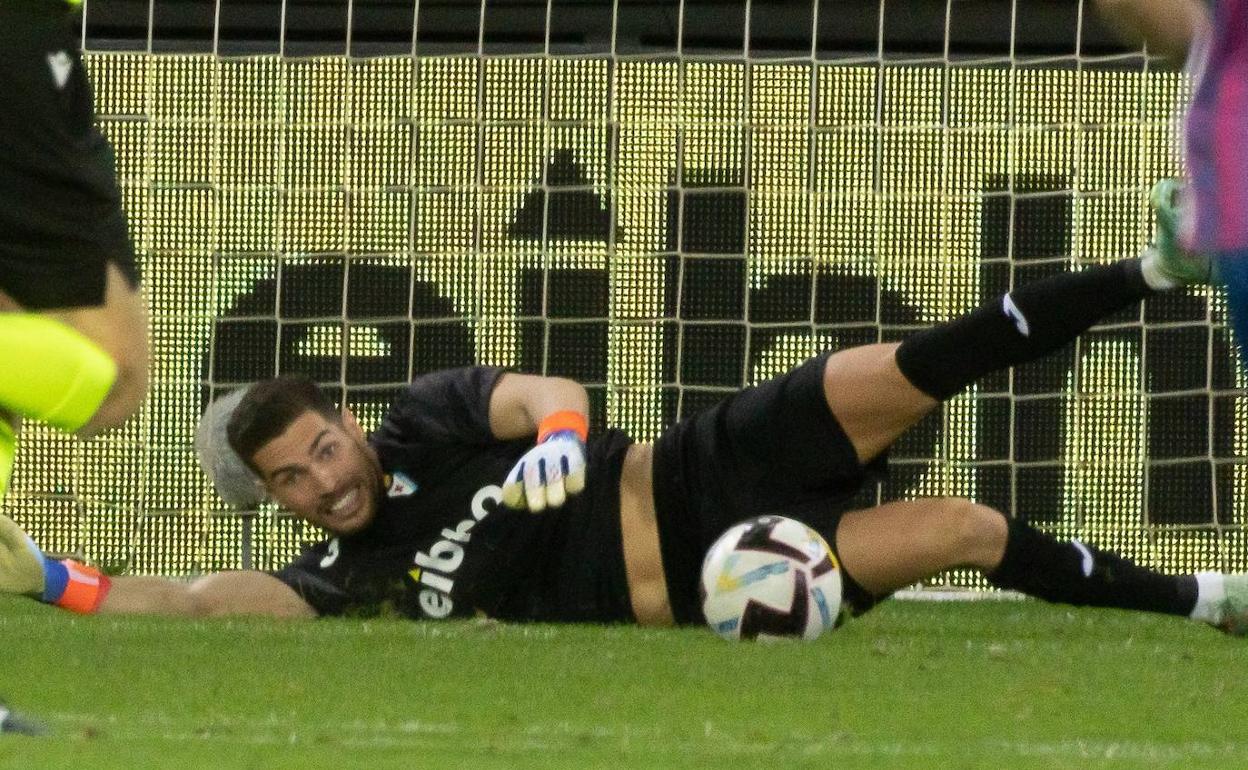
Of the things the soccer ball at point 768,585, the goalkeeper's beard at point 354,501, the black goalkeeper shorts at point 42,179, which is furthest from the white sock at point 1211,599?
the black goalkeeper shorts at point 42,179

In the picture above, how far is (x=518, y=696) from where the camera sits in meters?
3.34

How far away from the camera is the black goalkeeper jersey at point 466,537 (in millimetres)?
4828

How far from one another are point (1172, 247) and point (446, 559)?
5.20ft

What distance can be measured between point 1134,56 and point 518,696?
3.82 metres

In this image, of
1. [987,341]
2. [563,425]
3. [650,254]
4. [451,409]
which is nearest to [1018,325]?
[987,341]

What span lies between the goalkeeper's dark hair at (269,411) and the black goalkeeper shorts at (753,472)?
27.8 inches

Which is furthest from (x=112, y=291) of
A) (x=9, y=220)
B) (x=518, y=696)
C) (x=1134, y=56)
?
(x=1134, y=56)

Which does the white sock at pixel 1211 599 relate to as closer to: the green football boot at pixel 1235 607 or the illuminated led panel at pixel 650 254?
the green football boot at pixel 1235 607

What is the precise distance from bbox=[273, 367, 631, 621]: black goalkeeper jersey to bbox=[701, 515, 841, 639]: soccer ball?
1.78 feet

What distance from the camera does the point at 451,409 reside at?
16.0 feet

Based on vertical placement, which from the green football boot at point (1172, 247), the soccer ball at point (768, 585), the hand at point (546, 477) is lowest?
the soccer ball at point (768, 585)

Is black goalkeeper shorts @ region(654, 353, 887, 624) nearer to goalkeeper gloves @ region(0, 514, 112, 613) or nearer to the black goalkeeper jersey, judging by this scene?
the black goalkeeper jersey

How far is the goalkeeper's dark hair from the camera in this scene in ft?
15.6

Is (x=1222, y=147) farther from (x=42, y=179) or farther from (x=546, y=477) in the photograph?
(x=546, y=477)
